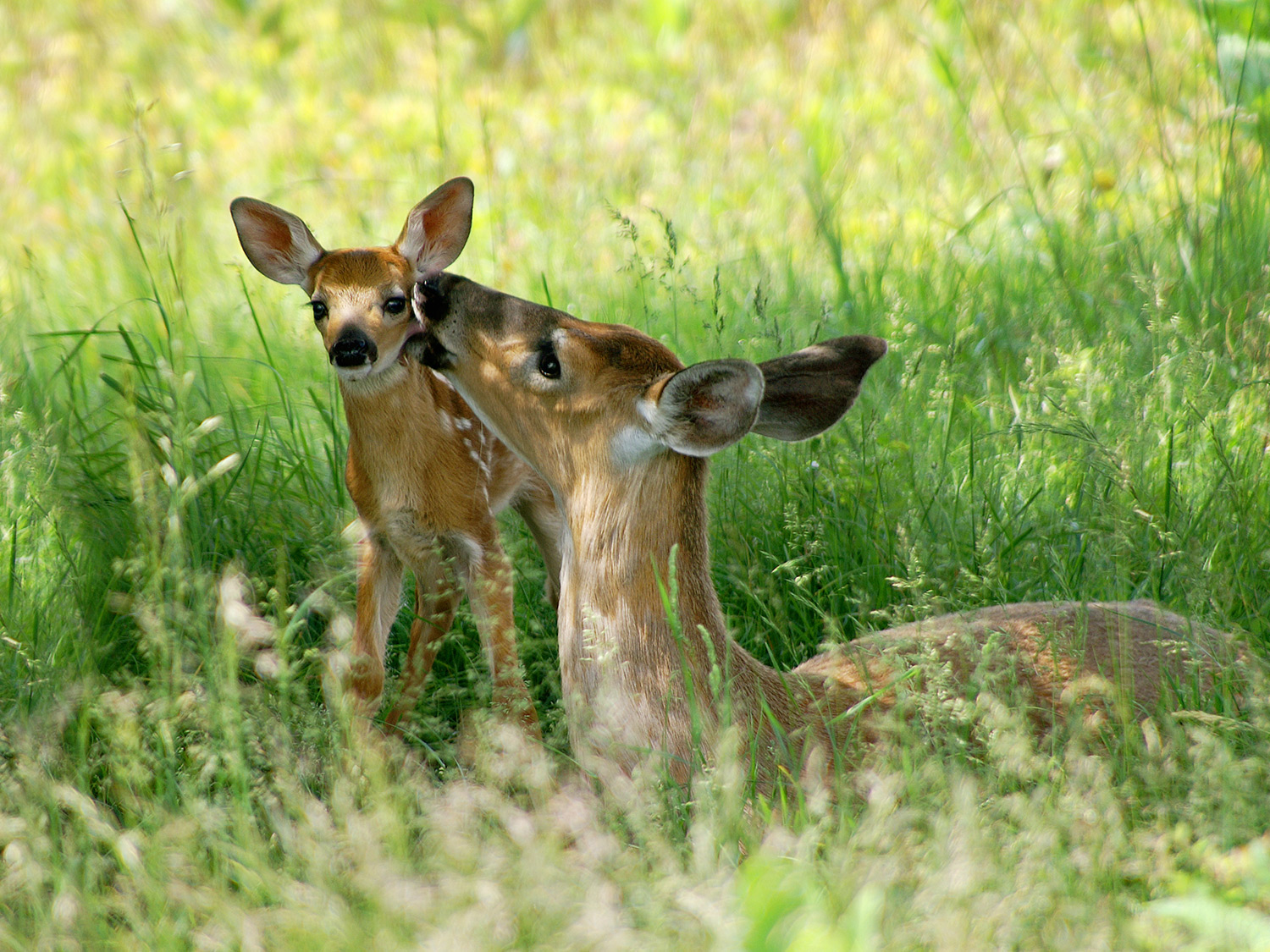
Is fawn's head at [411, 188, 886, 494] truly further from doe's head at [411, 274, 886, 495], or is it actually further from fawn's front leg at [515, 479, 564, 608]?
fawn's front leg at [515, 479, 564, 608]

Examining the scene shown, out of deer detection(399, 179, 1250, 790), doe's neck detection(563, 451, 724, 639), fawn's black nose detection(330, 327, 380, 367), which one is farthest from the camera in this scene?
fawn's black nose detection(330, 327, 380, 367)

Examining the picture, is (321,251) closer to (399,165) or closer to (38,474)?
(38,474)

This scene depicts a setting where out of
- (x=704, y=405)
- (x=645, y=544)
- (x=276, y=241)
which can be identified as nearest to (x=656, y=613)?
(x=645, y=544)

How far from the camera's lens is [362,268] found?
3385mm

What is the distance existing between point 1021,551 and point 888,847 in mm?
1569

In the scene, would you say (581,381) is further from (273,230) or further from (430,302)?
(273,230)

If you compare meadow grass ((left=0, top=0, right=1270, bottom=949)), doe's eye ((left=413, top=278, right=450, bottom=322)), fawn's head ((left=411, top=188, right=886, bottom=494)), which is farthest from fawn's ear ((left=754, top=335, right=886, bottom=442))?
doe's eye ((left=413, top=278, right=450, bottom=322))

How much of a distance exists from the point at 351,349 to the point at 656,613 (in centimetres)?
105

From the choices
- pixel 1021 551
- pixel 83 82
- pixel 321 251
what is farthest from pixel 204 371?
pixel 83 82

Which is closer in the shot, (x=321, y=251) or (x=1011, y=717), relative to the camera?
(x=1011, y=717)

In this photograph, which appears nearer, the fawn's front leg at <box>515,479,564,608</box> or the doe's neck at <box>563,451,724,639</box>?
the doe's neck at <box>563,451,724,639</box>

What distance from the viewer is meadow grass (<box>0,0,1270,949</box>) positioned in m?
2.05

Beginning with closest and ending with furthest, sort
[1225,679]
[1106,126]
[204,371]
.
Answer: [1225,679]
[204,371]
[1106,126]

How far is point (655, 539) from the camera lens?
2779mm
